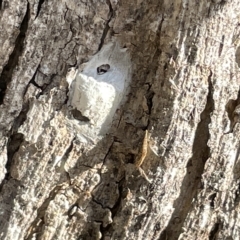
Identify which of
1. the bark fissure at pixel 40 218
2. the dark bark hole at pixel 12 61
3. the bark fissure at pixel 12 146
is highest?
the dark bark hole at pixel 12 61

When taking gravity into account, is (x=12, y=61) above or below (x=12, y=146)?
above

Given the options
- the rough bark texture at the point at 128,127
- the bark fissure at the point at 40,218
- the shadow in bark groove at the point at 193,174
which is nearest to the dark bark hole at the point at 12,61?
the rough bark texture at the point at 128,127

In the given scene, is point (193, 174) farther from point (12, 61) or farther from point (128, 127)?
point (12, 61)

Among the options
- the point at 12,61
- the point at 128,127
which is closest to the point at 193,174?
the point at 128,127

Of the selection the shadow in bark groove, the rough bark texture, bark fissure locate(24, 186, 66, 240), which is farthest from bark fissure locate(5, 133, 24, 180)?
the shadow in bark groove

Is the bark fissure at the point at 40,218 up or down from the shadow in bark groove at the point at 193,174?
down

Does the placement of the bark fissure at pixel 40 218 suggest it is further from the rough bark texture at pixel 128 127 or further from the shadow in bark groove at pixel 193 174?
the shadow in bark groove at pixel 193 174

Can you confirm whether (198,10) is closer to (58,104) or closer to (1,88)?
(58,104)

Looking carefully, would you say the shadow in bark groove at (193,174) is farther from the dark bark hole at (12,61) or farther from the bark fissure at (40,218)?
the dark bark hole at (12,61)
